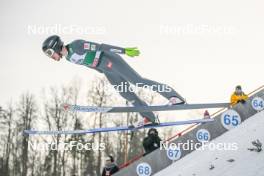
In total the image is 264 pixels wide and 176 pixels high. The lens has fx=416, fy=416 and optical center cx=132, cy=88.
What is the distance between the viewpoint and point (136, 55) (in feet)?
26.2

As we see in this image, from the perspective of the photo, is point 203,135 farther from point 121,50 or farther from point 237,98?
point 121,50

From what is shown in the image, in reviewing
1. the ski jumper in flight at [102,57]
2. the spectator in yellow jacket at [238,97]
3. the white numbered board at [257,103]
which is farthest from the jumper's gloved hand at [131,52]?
the white numbered board at [257,103]

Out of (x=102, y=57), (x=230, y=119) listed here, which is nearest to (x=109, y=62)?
(x=102, y=57)

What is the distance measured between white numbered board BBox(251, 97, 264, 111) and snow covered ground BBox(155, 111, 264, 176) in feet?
4.28

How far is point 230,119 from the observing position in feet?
37.0

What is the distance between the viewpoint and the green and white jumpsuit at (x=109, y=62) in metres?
8.12

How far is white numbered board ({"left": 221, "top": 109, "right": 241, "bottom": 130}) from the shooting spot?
442 inches

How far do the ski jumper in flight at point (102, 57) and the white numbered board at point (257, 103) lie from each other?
397cm

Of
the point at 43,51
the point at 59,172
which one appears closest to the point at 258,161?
the point at 43,51

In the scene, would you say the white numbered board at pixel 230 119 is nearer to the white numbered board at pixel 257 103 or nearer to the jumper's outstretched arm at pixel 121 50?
the white numbered board at pixel 257 103

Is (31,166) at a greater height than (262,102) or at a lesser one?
lesser

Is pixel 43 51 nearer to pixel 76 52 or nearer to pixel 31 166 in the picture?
pixel 76 52

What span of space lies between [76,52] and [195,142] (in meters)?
4.65

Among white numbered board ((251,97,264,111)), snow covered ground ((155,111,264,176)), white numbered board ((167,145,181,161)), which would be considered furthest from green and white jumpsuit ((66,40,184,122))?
white numbered board ((251,97,264,111))
